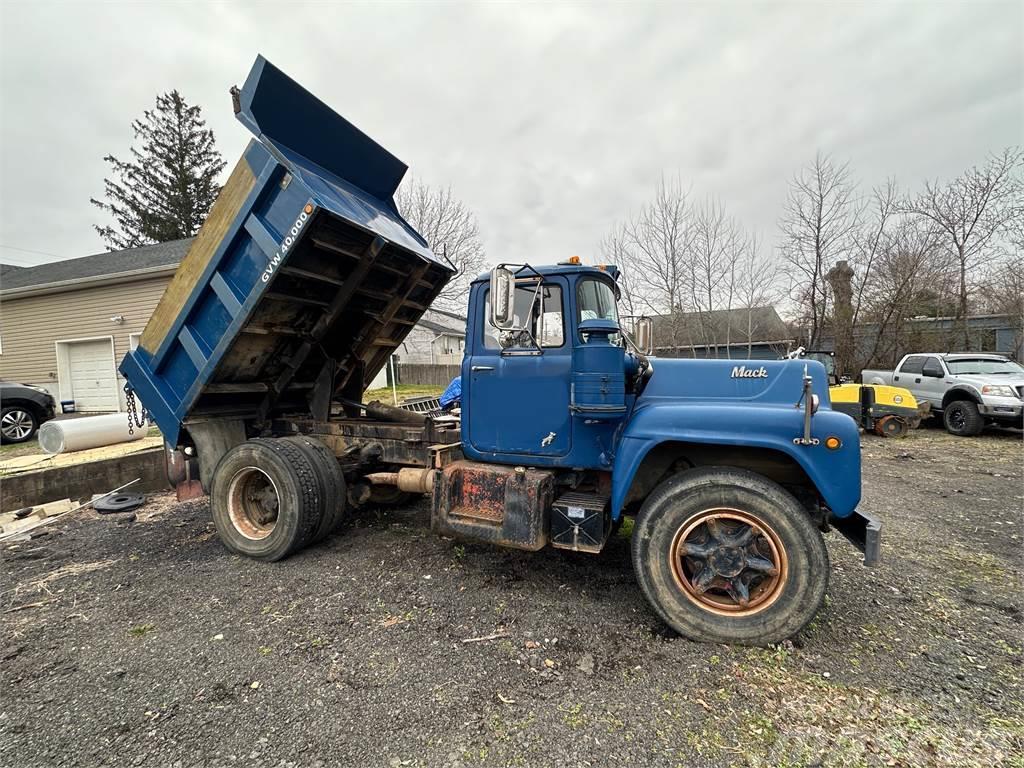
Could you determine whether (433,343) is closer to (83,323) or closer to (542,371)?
(83,323)

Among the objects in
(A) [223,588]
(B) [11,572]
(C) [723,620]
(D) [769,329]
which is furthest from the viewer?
(D) [769,329]

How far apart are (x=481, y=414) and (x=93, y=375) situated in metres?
16.0

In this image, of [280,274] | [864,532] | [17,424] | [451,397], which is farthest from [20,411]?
[864,532]

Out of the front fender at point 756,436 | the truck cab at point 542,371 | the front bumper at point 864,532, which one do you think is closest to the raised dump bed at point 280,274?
the truck cab at point 542,371

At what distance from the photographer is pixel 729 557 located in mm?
2791

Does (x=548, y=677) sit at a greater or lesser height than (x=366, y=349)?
lesser

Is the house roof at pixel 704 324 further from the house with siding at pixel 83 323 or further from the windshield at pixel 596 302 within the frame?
the house with siding at pixel 83 323

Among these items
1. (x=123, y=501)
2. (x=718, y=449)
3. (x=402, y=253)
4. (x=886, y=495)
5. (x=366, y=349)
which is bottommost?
(x=886, y=495)

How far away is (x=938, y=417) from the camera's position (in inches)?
428

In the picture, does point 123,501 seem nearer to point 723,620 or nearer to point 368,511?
point 368,511

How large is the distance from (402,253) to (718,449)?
3.22m

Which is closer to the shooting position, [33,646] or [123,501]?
[33,646]

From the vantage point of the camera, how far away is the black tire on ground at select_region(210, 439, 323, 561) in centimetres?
386

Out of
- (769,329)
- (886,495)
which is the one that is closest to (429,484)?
(886,495)
